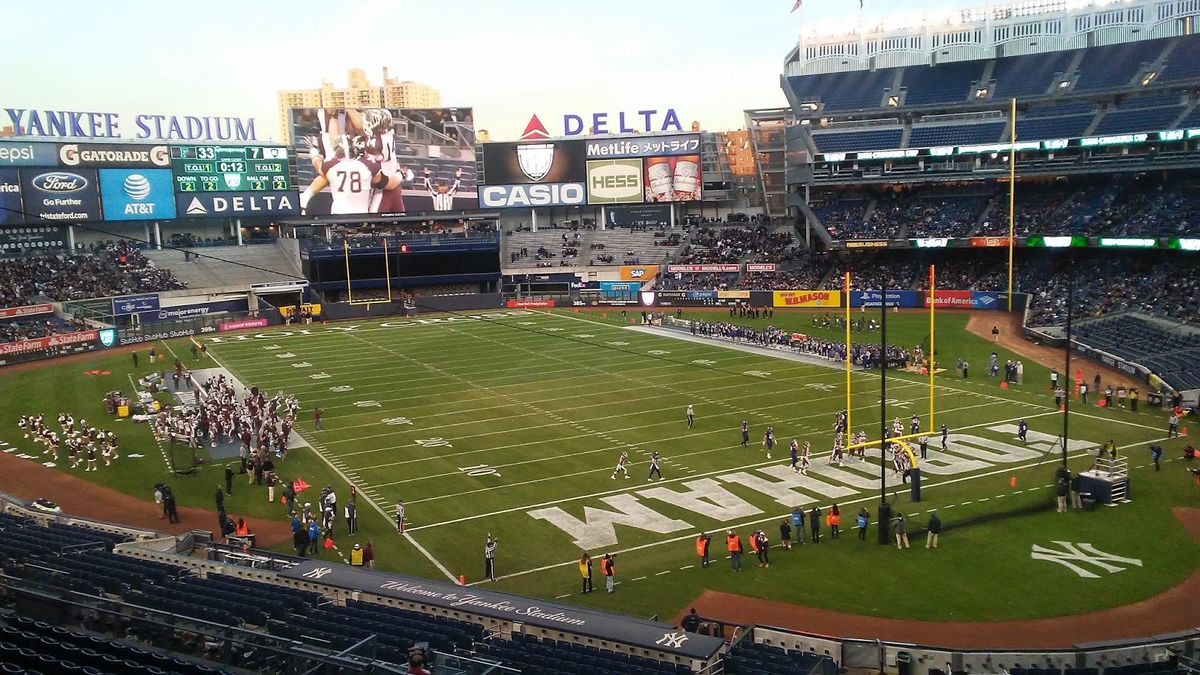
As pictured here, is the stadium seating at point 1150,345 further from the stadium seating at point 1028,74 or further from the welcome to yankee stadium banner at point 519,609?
the welcome to yankee stadium banner at point 519,609

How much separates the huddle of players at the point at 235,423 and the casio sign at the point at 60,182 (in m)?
42.8

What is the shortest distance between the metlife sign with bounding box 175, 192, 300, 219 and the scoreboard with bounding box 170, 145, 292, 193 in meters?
0.42

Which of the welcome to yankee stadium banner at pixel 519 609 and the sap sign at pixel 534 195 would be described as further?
the sap sign at pixel 534 195

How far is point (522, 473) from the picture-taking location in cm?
2862

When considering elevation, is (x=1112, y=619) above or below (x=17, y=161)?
below

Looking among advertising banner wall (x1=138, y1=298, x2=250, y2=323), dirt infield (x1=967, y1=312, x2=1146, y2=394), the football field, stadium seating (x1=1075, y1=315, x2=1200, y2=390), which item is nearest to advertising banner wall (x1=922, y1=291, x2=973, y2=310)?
dirt infield (x1=967, y1=312, x2=1146, y2=394)

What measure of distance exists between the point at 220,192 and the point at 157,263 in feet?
25.0

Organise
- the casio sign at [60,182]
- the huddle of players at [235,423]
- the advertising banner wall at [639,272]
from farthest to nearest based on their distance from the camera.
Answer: the advertising banner wall at [639,272] → the casio sign at [60,182] → the huddle of players at [235,423]

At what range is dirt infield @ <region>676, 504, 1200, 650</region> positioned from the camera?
17094 millimetres

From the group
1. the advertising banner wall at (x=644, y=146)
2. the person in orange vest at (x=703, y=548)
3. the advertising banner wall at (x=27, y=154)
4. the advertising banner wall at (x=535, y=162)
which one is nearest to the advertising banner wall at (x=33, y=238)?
the advertising banner wall at (x=27, y=154)

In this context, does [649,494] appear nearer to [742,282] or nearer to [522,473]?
[522,473]

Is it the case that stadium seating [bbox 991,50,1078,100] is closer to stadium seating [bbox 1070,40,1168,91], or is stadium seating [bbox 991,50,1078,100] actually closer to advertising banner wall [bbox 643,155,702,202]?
stadium seating [bbox 1070,40,1168,91]

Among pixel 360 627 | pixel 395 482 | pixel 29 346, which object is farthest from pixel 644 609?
pixel 29 346

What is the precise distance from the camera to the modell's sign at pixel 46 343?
54.0 meters
